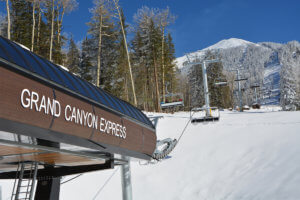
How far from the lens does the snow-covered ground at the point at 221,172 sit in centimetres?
927

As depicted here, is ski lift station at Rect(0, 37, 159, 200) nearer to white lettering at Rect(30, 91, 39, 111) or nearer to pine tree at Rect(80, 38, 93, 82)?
white lettering at Rect(30, 91, 39, 111)

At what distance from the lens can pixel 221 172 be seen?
11.1 metres

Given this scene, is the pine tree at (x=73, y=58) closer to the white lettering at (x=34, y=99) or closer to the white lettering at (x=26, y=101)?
the white lettering at (x=34, y=99)

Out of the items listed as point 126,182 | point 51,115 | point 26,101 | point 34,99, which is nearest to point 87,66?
point 126,182

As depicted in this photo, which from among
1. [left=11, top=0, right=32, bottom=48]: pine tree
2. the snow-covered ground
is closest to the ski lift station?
the snow-covered ground

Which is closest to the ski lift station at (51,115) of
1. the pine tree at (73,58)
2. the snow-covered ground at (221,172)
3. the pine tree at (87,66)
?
the snow-covered ground at (221,172)

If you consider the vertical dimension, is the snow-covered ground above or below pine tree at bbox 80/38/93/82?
below

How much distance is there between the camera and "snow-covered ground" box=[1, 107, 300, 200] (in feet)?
30.4

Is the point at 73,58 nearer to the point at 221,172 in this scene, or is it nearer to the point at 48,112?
the point at 221,172

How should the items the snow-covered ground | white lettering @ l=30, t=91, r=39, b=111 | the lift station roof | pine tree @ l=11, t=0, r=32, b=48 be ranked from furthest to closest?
pine tree @ l=11, t=0, r=32, b=48, the snow-covered ground, white lettering @ l=30, t=91, r=39, b=111, the lift station roof

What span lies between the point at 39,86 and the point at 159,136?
13.9 m

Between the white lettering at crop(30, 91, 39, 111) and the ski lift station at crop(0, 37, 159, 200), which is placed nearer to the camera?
the ski lift station at crop(0, 37, 159, 200)

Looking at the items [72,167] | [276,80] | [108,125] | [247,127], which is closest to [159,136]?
[247,127]

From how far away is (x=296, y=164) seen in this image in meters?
9.53
